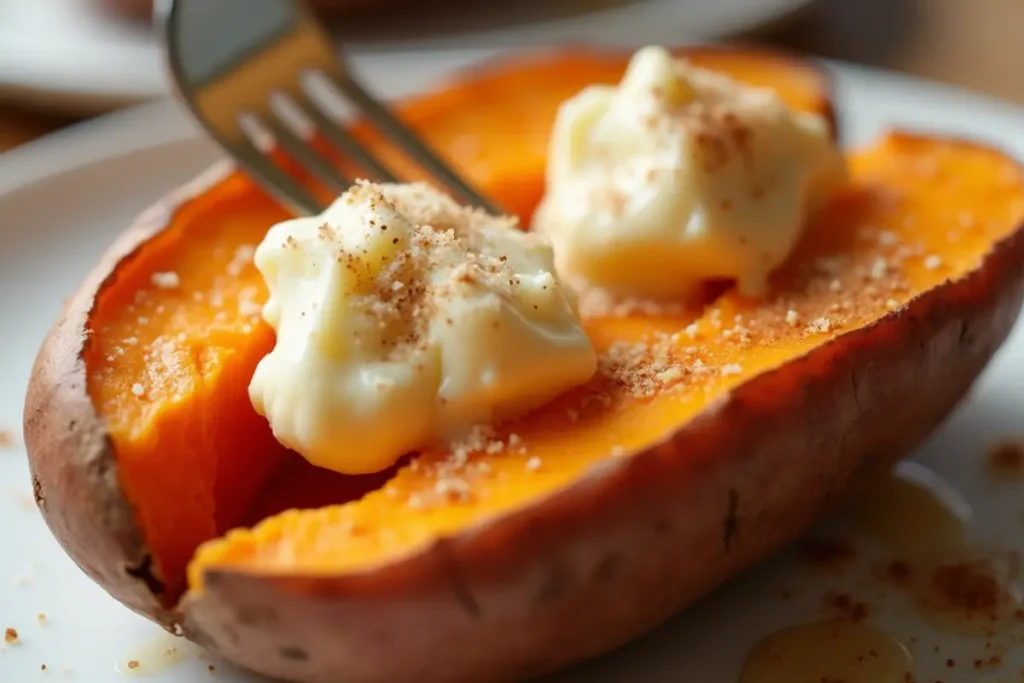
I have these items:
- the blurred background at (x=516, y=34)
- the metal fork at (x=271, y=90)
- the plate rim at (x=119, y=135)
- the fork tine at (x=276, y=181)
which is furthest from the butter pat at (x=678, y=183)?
the blurred background at (x=516, y=34)

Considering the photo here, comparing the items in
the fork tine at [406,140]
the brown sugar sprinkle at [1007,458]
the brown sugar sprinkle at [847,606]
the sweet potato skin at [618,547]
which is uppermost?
the fork tine at [406,140]

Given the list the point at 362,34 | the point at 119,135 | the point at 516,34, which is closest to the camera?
the point at 119,135

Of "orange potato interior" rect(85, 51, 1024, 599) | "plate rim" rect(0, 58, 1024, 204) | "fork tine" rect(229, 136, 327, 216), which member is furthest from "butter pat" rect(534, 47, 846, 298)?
"plate rim" rect(0, 58, 1024, 204)

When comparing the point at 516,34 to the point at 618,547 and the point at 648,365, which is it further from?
the point at 618,547

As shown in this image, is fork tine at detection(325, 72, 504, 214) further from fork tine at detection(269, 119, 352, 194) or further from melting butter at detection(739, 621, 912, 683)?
melting butter at detection(739, 621, 912, 683)

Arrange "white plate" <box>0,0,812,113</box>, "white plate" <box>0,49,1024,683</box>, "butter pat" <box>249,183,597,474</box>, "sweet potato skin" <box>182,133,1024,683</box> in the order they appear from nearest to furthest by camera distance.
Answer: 1. "sweet potato skin" <box>182,133,1024,683</box>
2. "butter pat" <box>249,183,597,474</box>
3. "white plate" <box>0,49,1024,683</box>
4. "white plate" <box>0,0,812,113</box>

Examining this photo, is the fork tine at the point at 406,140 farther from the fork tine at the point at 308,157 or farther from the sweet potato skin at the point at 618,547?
the sweet potato skin at the point at 618,547

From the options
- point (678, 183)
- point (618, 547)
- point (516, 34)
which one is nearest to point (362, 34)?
point (516, 34)
